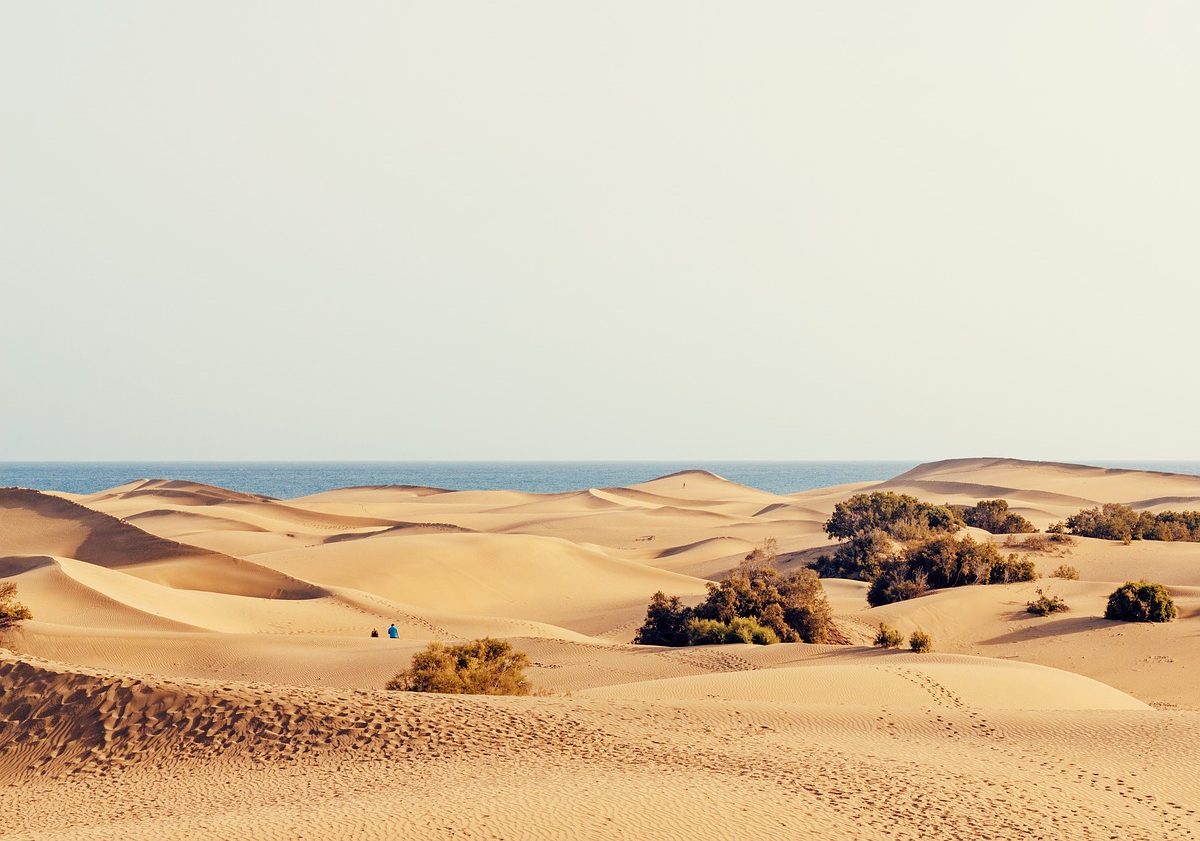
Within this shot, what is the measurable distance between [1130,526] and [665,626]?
20.5m

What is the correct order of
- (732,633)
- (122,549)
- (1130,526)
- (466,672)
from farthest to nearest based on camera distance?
(1130,526), (122,549), (732,633), (466,672)

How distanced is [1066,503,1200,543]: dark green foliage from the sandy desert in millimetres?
5224

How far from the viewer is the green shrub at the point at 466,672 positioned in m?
14.0

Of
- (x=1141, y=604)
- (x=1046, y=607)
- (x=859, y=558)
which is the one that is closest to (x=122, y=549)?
(x=859, y=558)

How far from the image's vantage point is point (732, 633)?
20.1 meters

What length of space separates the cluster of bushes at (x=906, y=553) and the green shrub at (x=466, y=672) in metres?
13.7

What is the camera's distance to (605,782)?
9.23 m

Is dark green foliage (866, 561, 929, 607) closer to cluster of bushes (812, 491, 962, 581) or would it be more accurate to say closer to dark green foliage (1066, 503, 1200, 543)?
cluster of bushes (812, 491, 962, 581)

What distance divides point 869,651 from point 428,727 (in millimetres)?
9383

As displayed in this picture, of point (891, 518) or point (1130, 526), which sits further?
point (891, 518)

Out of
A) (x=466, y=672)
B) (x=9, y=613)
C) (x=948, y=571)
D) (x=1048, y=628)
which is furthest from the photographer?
(x=948, y=571)

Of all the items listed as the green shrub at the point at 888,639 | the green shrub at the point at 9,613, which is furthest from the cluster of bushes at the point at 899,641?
the green shrub at the point at 9,613

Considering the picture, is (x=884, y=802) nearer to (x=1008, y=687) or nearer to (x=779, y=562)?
(x=1008, y=687)

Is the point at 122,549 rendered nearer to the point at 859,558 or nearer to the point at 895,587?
the point at 859,558
